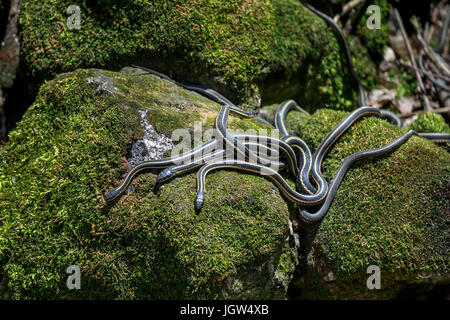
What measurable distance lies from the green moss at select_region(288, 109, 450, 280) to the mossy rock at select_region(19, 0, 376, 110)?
1.91 m

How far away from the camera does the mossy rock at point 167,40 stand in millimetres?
4555

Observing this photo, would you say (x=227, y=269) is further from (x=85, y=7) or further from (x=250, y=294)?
(x=85, y=7)

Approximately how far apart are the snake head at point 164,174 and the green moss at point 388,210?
2143 mm

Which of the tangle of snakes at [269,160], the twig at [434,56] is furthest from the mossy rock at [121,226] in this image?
the twig at [434,56]

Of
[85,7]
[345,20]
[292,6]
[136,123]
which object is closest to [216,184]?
[136,123]

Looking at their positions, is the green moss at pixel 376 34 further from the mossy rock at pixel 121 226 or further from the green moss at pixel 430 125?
the mossy rock at pixel 121 226

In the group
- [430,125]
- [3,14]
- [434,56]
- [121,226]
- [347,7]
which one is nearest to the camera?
[121,226]

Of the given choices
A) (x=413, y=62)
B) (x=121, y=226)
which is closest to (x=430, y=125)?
(x=413, y=62)

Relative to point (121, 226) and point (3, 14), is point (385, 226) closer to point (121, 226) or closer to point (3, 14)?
point (121, 226)

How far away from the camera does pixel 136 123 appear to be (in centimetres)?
393

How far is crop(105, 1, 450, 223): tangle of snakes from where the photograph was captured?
3785mm

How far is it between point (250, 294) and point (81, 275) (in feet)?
6.65

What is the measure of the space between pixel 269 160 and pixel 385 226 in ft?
5.62

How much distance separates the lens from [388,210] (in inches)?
162
